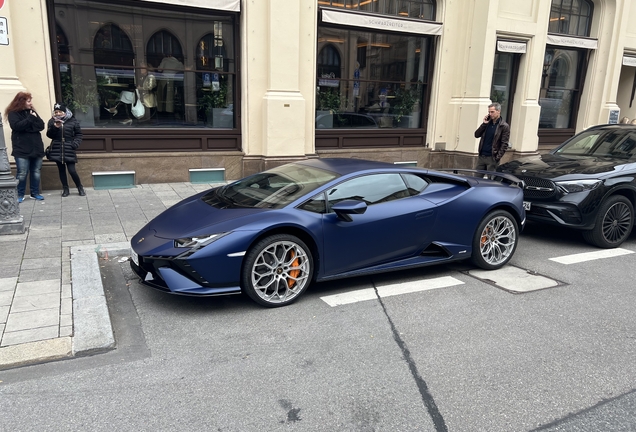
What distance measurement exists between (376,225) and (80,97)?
301 inches

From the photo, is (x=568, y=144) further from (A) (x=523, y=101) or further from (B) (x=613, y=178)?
(A) (x=523, y=101)

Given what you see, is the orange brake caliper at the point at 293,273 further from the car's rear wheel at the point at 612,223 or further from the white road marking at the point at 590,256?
the car's rear wheel at the point at 612,223

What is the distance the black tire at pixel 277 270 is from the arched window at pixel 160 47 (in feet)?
24.7

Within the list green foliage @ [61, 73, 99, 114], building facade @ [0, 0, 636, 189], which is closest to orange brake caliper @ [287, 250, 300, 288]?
building facade @ [0, 0, 636, 189]

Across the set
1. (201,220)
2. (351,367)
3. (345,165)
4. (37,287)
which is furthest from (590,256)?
(37,287)

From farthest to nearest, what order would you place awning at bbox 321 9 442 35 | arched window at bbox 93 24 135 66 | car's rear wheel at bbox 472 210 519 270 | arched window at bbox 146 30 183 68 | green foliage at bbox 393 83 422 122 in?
green foliage at bbox 393 83 422 122 < awning at bbox 321 9 442 35 < arched window at bbox 146 30 183 68 < arched window at bbox 93 24 135 66 < car's rear wheel at bbox 472 210 519 270

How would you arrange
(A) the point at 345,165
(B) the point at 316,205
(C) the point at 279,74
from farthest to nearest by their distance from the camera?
(C) the point at 279,74
(A) the point at 345,165
(B) the point at 316,205

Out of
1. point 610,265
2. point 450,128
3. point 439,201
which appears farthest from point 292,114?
point 610,265

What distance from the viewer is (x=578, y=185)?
7086mm

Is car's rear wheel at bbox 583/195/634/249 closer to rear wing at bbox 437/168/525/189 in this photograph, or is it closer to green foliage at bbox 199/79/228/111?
rear wing at bbox 437/168/525/189

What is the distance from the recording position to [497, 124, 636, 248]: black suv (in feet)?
23.1

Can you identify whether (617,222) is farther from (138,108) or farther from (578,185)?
(138,108)

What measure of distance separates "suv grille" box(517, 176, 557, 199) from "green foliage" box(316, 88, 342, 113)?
19.1 ft

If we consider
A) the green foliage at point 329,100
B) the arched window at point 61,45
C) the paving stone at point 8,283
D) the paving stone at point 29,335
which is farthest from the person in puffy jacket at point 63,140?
the paving stone at point 29,335
